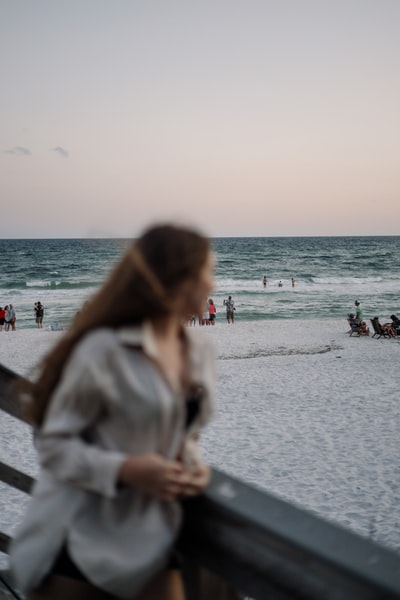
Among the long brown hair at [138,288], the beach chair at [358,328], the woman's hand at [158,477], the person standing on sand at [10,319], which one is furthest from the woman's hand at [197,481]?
the person standing on sand at [10,319]

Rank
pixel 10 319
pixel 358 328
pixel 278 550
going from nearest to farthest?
1. pixel 278 550
2. pixel 358 328
3. pixel 10 319

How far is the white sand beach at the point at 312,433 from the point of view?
716 cm

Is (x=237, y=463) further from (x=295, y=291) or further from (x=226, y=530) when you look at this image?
(x=295, y=291)

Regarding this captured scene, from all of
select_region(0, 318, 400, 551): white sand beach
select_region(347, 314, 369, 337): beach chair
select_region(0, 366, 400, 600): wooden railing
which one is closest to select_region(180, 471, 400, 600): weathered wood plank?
select_region(0, 366, 400, 600): wooden railing

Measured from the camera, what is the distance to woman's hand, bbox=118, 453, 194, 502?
1105 mm

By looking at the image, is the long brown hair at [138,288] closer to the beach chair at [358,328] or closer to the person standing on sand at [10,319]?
the beach chair at [358,328]

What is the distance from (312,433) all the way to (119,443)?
9.30 metres

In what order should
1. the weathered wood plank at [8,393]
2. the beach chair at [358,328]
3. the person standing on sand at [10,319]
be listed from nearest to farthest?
the weathered wood plank at [8,393], the beach chair at [358,328], the person standing on sand at [10,319]

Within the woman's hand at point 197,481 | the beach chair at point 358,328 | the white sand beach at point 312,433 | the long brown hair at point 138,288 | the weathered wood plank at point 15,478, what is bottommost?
the white sand beach at point 312,433

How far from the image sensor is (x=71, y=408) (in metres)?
1.15

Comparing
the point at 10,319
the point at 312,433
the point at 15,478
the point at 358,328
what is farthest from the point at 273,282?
the point at 15,478

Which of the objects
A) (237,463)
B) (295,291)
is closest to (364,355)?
A: (237,463)

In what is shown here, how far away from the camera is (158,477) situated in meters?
1.11

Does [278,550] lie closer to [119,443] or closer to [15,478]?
[119,443]
